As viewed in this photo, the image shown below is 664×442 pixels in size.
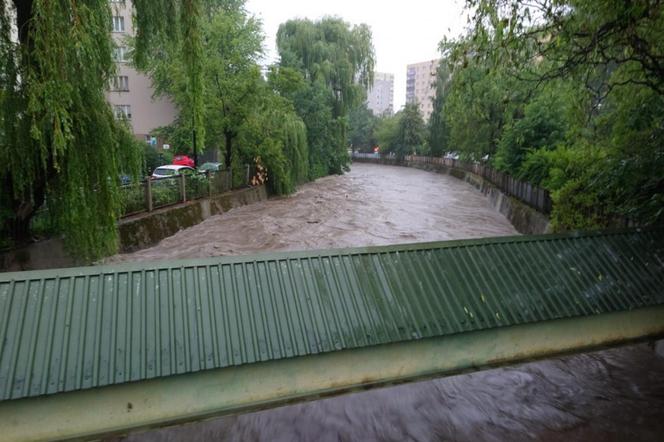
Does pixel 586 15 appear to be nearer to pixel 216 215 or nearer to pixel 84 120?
pixel 84 120

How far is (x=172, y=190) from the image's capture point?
53.5ft

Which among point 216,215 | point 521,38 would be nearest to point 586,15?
point 521,38

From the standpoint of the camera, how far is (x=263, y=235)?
15961 mm

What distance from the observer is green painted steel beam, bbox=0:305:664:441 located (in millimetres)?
3779

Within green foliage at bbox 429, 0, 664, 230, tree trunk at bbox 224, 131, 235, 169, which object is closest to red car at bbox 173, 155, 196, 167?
tree trunk at bbox 224, 131, 235, 169

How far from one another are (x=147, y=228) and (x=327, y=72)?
26.4 metres

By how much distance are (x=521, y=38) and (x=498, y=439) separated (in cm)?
626

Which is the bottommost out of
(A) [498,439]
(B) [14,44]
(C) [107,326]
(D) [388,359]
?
(A) [498,439]

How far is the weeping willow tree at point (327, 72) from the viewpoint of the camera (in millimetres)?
31906

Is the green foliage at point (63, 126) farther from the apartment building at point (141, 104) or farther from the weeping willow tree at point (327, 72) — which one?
the apartment building at point (141, 104)

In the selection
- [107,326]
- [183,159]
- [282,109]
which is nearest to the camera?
[107,326]

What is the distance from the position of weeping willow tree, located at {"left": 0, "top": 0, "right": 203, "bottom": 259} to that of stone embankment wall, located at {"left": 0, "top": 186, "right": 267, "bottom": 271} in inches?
16.7

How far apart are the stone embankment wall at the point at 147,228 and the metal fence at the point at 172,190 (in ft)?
0.85

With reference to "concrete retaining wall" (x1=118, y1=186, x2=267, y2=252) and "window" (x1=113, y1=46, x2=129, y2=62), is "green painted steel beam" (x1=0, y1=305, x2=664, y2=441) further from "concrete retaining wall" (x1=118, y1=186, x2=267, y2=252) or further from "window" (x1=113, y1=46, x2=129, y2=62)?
"concrete retaining wall" (x1=118, y1=186, x2=267, y2=252)
